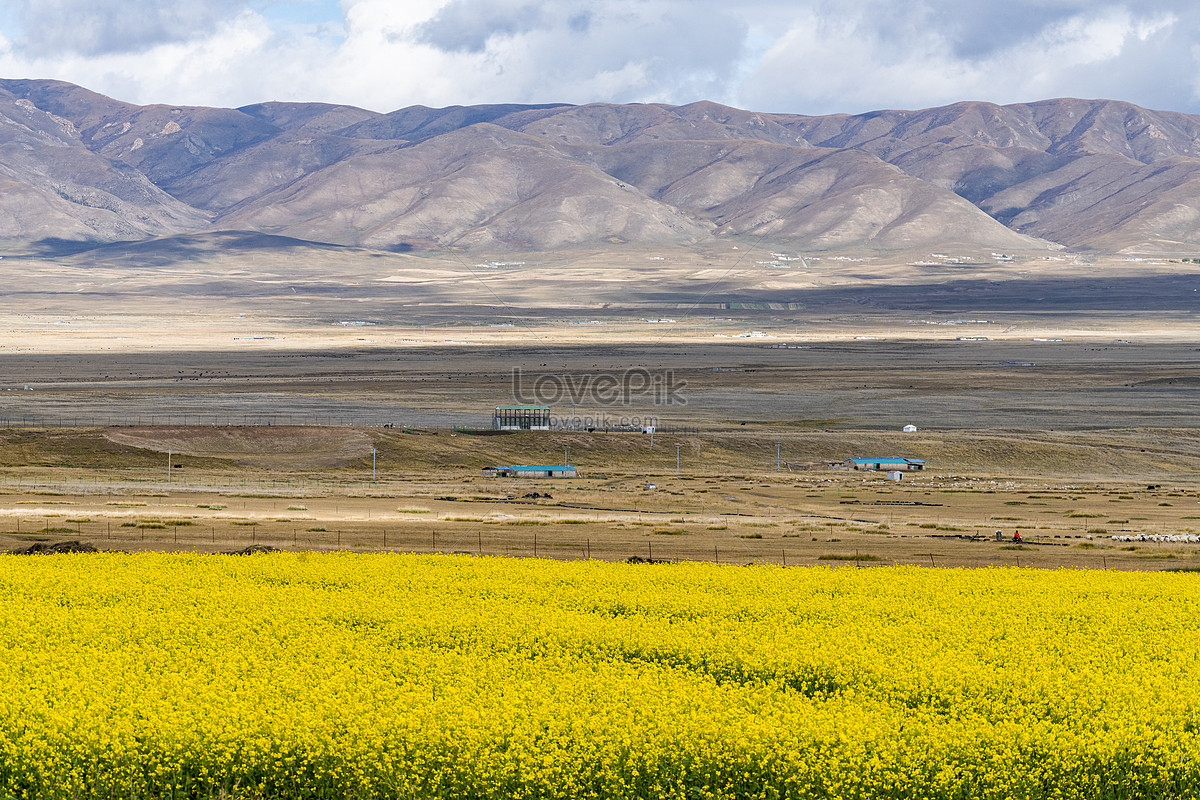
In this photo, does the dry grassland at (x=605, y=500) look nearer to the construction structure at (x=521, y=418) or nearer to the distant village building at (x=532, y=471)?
the distant village building at (x=532, y=471)

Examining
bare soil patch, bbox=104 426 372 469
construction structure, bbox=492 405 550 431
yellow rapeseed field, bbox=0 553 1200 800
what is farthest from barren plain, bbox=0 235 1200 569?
yellow rapeseed field, bbox=0 553 1200 800

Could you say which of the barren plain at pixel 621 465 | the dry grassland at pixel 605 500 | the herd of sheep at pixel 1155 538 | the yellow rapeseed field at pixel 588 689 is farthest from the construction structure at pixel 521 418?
the yellow rapeseed field at pixel 588 689

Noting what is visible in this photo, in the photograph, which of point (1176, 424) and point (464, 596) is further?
point (1176, 424)

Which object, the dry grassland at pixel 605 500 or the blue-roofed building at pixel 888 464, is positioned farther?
the blue-roofed building at pixel 888 464

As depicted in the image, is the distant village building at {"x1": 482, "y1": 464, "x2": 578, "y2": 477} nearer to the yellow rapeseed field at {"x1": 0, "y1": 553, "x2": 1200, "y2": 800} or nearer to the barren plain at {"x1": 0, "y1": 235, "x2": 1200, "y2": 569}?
the barren plain at {"x1": 0, "y1": 235, "x2": 1200, "y2": 569}

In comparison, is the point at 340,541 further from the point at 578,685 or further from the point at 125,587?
the point at 578,685

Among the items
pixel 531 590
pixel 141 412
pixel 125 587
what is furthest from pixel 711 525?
pixel 141 412
